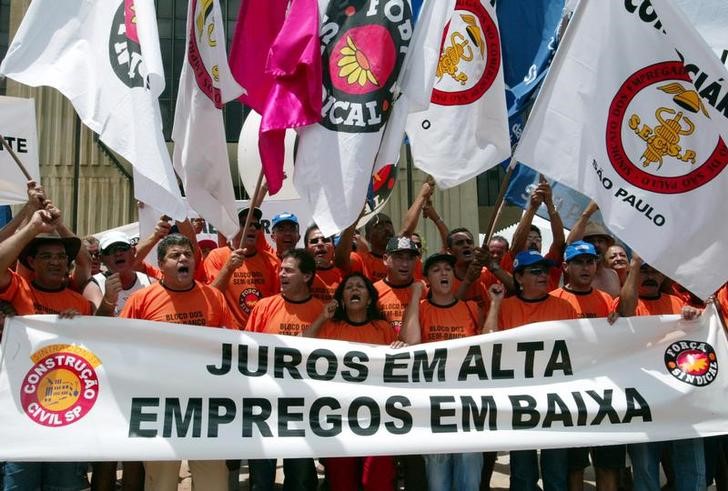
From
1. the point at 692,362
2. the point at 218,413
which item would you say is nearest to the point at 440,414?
the point at 218,413

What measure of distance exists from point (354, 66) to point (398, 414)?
243 cm

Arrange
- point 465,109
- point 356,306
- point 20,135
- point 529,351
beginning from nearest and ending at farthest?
point 529,351
point 356,306
point 465,109
point 20,135

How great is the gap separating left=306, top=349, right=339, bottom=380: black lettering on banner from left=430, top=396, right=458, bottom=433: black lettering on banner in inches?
27.5

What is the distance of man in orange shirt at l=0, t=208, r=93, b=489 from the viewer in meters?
4.45

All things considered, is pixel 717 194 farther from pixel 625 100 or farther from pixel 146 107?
pixel 146 107

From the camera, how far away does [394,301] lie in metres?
5.57

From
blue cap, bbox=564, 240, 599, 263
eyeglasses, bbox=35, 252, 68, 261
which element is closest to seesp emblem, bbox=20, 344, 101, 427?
eyeglasses, bbox=35, 252, 68, 261

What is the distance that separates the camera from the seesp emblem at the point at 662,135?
477cm

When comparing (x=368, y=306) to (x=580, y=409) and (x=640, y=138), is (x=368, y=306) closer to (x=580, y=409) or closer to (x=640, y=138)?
(x=580, y=409)

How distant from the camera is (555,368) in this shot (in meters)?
4.99

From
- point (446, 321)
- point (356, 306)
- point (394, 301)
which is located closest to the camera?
point (356, 306)

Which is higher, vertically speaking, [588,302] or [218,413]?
[588,302]

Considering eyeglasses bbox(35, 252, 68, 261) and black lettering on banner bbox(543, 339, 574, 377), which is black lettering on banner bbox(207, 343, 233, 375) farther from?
black lettering on banner bbox(543, 339, 574, 377)

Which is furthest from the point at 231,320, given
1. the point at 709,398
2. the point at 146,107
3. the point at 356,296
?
the point at 709,398
